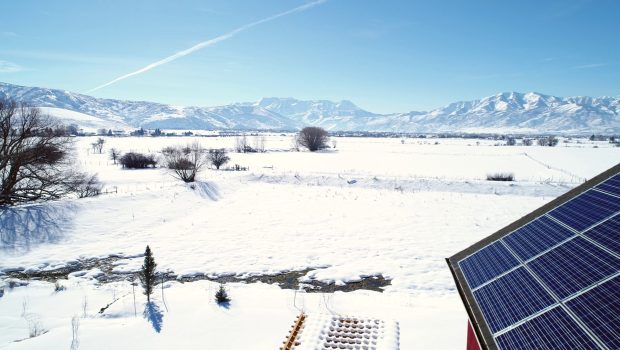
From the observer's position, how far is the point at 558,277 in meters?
6.67

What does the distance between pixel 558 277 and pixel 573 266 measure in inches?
15.0

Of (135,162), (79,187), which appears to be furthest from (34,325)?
(135,162)

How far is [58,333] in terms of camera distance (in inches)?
441

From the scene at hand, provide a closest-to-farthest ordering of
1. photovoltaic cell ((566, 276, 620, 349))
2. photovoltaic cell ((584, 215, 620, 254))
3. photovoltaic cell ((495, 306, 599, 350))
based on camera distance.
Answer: photovoltaic cell ((566, 276, 620, 349))
photovoltaic cell ((495, 306, 599, 350))
photovoltaic cell ((584, 215, 620, 254))

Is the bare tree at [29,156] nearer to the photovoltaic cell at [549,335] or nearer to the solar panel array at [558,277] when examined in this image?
the solar panel array at [558,277]

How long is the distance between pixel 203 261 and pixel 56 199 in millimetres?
20083

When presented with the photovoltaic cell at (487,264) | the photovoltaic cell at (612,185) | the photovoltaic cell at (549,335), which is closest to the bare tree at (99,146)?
the photovoltaic cell at (487,264)

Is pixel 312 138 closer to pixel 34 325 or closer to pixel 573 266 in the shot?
pixel 34 325

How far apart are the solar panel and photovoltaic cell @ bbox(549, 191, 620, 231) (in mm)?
21

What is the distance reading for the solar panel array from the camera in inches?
210

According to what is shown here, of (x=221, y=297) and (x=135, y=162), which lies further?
(x=135, y=162)

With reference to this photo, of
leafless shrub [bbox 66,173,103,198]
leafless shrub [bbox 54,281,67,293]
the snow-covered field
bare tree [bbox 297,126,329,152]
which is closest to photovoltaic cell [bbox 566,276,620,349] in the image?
the snow-covered field

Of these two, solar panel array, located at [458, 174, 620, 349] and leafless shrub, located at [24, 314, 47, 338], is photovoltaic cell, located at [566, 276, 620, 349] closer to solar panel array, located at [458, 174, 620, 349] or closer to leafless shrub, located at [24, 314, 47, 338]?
solar panel array, located at [458, 174, 620, 349]

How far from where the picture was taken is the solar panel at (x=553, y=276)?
5.39 metres
